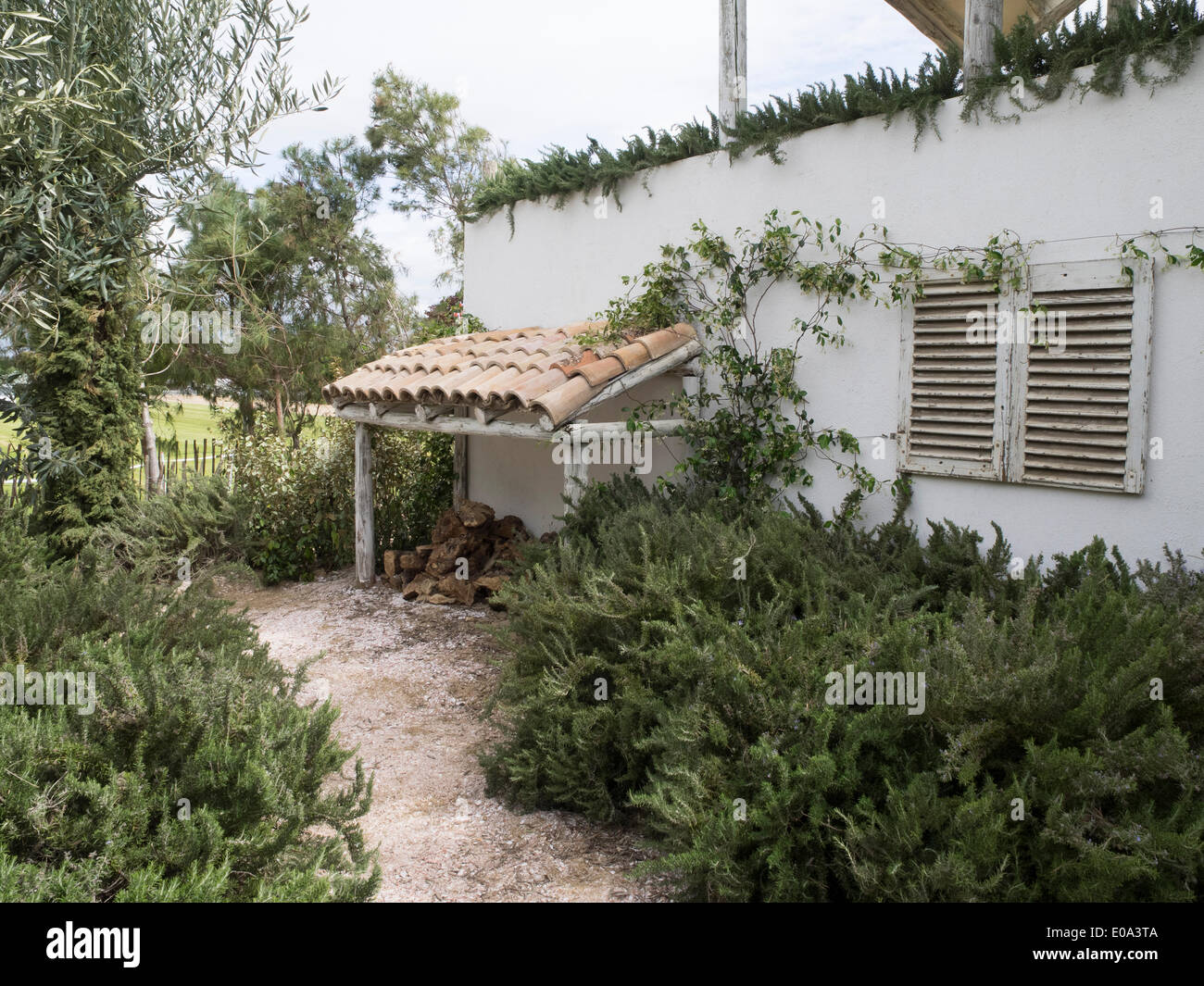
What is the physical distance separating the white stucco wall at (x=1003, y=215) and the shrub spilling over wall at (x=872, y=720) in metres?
0.43

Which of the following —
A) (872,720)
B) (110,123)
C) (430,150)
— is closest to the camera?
(872,720)

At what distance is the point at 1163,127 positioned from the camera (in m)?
4.58

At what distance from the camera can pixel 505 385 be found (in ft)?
21.8

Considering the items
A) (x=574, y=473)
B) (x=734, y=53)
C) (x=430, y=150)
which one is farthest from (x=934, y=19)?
(x=430, y=150)

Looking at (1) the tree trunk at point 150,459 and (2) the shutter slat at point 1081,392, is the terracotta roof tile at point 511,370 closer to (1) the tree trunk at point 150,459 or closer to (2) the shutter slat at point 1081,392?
(2) the shutter slat at point 1081,392

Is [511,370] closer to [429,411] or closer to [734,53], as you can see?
[429,411]

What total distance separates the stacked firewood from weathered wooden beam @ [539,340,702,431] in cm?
264

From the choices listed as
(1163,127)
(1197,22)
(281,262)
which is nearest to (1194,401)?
(1163,127)

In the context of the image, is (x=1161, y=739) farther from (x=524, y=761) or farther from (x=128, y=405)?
(x=128, y=405)

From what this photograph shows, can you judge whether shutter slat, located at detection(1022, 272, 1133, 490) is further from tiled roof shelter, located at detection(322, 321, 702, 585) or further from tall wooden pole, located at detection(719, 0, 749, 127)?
tall wooden pole, located at detection(719, 0, 749, 127)

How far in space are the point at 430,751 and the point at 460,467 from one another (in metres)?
5.18

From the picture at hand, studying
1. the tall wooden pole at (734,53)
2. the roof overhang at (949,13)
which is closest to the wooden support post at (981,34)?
the tall wooden pole at (734,53)

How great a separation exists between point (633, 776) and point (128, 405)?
5844 millimetres

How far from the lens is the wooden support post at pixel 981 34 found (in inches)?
211
